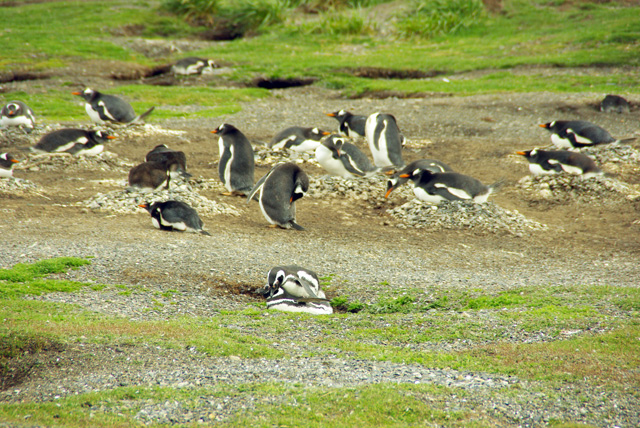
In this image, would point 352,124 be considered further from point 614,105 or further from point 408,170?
point 614,105

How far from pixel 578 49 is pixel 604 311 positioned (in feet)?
58.2

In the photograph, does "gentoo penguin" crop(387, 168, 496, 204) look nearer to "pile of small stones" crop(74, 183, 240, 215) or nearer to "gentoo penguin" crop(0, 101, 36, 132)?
"pile of small stones" crop(74, 183, 240, 215)

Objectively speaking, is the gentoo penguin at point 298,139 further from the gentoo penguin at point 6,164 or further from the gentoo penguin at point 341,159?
the gentoo penguin at point 6,164

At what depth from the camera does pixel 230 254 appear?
668cm

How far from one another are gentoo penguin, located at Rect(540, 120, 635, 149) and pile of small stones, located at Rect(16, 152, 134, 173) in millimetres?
8164

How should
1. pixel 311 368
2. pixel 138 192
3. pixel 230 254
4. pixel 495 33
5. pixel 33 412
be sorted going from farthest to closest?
pixel 495 33, pixel 138 192, pixel 230 254, pixel 311 368, pixel 33 412

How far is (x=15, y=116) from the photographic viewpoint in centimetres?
1137

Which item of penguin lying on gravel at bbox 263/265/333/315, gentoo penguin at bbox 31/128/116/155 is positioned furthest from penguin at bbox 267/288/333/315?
gentoo penguin at bbox 31/128/116/155

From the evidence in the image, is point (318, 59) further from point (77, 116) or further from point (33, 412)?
point (33, 412)

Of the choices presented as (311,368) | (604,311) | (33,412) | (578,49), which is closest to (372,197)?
(604,311)

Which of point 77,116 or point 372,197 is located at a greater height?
point 77,116

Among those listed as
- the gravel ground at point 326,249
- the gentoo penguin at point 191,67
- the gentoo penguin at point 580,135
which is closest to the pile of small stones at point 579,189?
the gravel ground at point 326,249

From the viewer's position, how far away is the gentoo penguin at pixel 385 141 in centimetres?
1074

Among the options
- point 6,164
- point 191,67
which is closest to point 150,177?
point 6,164
